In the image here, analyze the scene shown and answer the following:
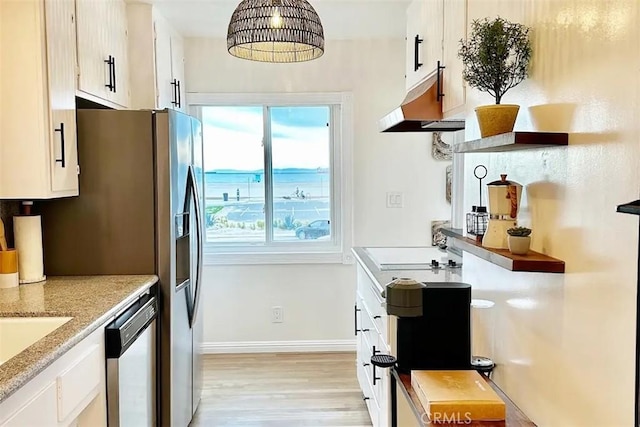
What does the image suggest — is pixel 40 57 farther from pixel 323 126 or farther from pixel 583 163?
pixel 323 126

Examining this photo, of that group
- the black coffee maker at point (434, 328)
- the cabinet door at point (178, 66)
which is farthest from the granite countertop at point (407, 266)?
the cabinet door at point (178, 66)

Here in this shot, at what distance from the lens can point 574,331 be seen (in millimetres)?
1289

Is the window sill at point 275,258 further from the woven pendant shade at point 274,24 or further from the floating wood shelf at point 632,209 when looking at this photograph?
the floating wood shelf at point 632,209

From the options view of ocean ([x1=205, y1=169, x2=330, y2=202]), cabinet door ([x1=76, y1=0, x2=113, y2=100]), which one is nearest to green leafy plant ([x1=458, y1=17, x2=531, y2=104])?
cabinet door ([x1=76, y1=0, x2=113, y2=100])

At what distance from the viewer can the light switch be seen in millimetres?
4121

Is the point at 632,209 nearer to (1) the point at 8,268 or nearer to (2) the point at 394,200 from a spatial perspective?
(1) the point at 8,268

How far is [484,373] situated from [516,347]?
172 millimetres

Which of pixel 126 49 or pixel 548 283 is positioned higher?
pixel 126 49

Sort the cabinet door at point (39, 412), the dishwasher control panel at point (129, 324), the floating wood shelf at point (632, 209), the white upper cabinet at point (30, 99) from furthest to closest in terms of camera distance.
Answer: the white upper cabinet at point (30, 99), the dishwasher control panel at point (129, 324), the cabinet door at point (39, 412), the floating wood shelf at point (632, 209)

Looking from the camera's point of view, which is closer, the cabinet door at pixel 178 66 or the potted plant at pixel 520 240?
the potted plant at pixel 520 240

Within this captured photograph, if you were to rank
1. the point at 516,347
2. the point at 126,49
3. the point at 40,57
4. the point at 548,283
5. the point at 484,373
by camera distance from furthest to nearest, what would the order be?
the point at 126,49
the point at 40,57
the point at 484,373
the point at 516,347
the point at 548,283

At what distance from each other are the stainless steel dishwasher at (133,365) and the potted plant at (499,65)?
4.83 feet

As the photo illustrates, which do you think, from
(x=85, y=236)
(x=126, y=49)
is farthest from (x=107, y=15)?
(x=85, y=236)

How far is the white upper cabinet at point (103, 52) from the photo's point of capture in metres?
2.47
